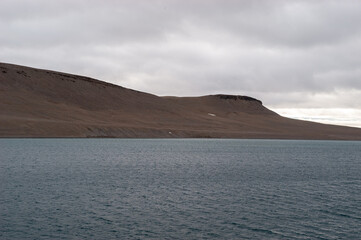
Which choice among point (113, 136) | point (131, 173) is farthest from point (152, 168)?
point (113, 136)

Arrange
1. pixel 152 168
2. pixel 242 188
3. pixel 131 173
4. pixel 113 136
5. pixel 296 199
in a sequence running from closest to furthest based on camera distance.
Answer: pixel 296 199 → pixel 242 188 → pixel 131 173 → pixel 152 168 → pixel 113 136

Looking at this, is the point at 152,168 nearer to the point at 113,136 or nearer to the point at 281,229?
the point at 281,229

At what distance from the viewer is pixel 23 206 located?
3581 centimetres

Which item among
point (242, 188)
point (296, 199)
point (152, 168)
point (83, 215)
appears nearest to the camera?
point (83, 215)

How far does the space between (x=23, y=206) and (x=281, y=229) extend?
67.0ft

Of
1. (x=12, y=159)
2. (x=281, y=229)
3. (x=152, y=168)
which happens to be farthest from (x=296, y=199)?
(x=12, y=159)

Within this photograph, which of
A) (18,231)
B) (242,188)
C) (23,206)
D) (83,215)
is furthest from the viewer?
(242,188)

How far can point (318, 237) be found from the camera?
2873 cm

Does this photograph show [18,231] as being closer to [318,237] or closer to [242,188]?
[318,237]

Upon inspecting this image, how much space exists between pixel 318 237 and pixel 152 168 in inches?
1604

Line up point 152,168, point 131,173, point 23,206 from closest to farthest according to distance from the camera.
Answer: point 23,206, point 131,173, point 152,168

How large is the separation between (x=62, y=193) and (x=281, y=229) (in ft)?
71.2

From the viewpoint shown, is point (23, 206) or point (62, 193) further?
point (62, 193)

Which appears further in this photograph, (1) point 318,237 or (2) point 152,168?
(2) point 152,168
